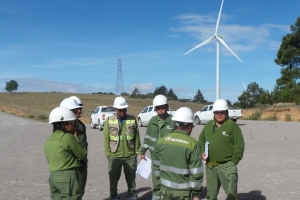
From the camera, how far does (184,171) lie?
3969 millimetres

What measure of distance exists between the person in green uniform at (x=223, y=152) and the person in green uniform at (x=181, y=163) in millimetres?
1311

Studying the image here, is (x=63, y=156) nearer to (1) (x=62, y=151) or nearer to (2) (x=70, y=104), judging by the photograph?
(1) (x=62, y=151)

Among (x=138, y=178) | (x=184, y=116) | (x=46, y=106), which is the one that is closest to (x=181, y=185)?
(x=184, y=116)

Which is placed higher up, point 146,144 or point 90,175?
point 146,144

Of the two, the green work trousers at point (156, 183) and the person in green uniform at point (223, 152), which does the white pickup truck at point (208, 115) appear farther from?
the person in green uniform at point (223, 152)

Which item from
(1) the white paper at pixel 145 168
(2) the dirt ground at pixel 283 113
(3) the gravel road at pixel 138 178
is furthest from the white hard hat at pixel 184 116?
(2) the dirt ground at pixel 283 113

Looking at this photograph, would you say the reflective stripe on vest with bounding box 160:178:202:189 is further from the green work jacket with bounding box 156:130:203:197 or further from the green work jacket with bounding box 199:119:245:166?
the green work jacket with bounding box 199:119:245:166

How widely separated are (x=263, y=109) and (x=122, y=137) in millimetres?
40146

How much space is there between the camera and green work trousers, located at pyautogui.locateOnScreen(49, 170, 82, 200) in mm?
4168

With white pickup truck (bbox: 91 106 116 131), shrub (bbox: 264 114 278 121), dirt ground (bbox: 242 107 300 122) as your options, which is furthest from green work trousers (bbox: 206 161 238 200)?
shrub (bbox: 264 114 278 121)

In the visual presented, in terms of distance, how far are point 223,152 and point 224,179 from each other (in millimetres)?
369

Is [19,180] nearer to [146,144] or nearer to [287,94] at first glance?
[146,144]

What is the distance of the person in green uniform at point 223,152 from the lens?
523cm

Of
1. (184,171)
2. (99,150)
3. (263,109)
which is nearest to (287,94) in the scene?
(263,109)
